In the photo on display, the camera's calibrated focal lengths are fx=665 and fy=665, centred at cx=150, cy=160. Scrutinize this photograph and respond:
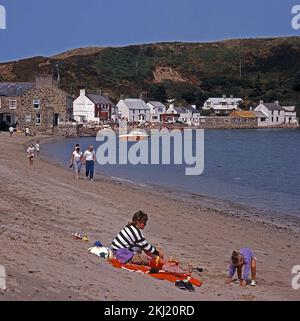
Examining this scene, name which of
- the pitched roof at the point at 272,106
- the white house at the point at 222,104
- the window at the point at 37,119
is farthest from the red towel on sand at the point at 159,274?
the white house at the point at 222,104

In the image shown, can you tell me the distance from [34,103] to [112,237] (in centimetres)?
5773

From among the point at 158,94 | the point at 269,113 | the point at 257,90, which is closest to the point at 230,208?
the point at 269,113

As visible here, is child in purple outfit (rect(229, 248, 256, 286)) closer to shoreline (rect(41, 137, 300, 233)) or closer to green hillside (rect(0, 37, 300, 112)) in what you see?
shoreline (rect(41, 137, 300, 233))

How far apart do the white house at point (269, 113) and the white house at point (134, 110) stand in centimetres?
2415

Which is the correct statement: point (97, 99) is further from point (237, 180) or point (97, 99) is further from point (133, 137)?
point (237, 180)

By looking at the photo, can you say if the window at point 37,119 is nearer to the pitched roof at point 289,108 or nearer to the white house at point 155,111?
the white house at point 155,111

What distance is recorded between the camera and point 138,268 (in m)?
9.98

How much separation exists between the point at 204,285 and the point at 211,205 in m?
11.3

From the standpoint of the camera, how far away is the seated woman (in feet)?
33.4

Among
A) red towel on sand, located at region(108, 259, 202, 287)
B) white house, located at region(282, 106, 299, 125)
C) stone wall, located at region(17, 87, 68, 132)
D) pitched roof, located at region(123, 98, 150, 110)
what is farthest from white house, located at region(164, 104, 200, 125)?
red towel on sand, located at region(108, 259, 202, 287)
